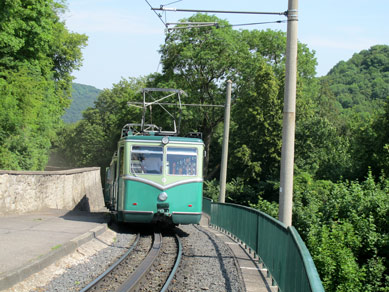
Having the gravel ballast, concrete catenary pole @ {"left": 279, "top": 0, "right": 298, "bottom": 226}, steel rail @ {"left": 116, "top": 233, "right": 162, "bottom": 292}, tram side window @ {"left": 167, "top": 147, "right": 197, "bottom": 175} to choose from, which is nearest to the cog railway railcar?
tram side window @ {"left": 167, "top": 147, "right": 197, "bottom": 175}

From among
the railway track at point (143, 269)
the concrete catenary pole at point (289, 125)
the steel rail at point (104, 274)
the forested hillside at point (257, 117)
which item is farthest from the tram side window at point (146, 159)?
the forested hillside at point (257, 117)

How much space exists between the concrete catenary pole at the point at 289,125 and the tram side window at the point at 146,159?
252 inches

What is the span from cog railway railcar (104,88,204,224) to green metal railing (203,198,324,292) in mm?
1639

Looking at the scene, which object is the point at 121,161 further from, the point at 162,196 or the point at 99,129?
the point at 99,129

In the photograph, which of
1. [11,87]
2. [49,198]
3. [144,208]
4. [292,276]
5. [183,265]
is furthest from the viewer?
[11,87]

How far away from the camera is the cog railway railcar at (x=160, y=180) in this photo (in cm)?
1653

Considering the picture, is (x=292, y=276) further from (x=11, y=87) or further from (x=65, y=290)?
(x=11, y=87)

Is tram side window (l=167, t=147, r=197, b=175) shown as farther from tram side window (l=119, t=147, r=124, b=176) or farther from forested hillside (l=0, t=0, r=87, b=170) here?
forested hillside (l=0, t=0, r=87, b=170)

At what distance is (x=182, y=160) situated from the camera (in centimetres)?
1702

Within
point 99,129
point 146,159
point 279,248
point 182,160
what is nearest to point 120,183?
point 146,159

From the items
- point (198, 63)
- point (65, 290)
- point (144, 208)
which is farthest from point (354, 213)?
point (198, 63)

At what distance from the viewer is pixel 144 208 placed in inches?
650

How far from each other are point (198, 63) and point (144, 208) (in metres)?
32.2

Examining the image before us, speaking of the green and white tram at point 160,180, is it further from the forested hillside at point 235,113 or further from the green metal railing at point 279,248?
the forested hillside at point 235,113
